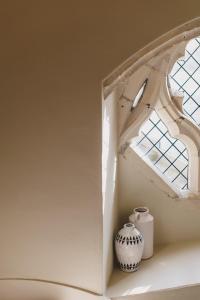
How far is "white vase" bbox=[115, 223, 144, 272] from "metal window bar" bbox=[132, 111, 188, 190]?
1.12 ft

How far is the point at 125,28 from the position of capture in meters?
0.92

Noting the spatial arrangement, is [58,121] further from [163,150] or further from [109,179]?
[163,150]

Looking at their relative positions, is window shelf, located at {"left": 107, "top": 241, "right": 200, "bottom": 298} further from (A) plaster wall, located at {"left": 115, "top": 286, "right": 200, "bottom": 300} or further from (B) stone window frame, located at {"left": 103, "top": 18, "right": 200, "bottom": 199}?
(B) stone window frame, located at {"left": 103, "top": 18, "right": 200, "bottom": 199}

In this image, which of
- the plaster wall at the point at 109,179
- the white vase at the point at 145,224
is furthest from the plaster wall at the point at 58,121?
the white vase at the point at 145,224

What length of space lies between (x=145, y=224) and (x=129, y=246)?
0.13 m

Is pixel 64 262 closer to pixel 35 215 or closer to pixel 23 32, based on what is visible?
pixel 35 215

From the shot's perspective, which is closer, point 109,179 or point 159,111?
point 109,179

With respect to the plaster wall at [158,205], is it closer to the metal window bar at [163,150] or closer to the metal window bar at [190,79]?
the metal window bar at [163,150]

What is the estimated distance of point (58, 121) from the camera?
96 cm

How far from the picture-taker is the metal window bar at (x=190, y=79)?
4.81 ft

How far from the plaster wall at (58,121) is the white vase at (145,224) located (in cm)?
32

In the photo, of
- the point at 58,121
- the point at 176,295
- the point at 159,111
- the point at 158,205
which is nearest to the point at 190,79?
the point at 159,111

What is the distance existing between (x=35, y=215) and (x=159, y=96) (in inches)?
27.4

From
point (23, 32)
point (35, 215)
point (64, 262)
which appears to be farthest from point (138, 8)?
point (64, 262)
